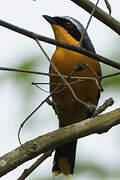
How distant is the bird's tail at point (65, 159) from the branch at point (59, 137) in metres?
1.98

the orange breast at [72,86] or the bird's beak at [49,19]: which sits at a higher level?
the bird's beak at [49,19]

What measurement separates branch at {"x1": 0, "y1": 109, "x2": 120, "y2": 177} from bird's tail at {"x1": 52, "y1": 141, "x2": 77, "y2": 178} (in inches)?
78.1

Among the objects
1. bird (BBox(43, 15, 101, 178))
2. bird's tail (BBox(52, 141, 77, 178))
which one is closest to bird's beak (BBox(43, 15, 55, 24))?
bird (BBox(43, 15, 101, 178))

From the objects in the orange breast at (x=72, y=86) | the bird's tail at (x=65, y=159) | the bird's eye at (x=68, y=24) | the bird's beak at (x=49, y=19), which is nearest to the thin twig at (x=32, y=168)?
the orange breast at (x=72, y=86)

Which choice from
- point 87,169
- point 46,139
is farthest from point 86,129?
point 87,169

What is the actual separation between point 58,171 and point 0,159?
2.05 metres

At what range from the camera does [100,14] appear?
2828 millimetres

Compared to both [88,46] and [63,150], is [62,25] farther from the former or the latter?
[63,150]

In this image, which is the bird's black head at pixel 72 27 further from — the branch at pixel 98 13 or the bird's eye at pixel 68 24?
the branch at pixel 98 13

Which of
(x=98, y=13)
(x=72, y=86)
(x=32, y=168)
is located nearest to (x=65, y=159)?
(x=72, y=86)

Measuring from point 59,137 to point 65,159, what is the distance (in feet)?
7.76

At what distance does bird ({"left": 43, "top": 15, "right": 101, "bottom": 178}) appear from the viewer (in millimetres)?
4672

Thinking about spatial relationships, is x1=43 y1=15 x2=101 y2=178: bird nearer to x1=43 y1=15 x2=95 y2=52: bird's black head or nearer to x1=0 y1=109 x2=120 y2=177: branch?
x1=43 y1=15 x2=95 y2=52: bird's black head

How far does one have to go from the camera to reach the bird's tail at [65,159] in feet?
16.7
